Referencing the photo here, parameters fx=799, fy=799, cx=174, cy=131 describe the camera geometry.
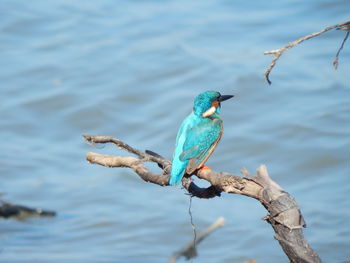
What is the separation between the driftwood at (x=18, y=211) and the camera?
282 inches

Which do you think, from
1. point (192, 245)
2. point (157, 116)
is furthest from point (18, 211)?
point (157, 116)

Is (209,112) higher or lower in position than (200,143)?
higher

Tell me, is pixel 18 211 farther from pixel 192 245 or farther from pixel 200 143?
pixel 200 143

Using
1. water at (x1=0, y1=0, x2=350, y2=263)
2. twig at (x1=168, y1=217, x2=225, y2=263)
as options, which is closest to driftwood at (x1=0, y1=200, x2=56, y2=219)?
water at (x1=0, y1=0, x2=350, y2=263)

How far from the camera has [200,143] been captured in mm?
4281

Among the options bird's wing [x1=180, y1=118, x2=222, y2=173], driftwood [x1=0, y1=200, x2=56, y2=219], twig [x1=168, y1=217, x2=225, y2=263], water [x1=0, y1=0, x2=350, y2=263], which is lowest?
bird's wing [x1=180, y1=118, x2=222, y2=173]

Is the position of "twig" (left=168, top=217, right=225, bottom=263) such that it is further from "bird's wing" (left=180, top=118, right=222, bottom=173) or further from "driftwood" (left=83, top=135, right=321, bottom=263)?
"driftwood" (left=83, top=135, right=321, bottom=263)

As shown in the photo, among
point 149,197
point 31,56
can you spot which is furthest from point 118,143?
point 31,56

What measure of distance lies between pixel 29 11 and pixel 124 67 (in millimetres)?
3019

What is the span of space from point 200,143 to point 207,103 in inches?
10.1

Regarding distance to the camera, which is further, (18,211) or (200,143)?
(18,211)

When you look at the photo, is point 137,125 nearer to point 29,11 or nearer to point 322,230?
point 322,230

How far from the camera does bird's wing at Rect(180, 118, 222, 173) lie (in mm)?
4129

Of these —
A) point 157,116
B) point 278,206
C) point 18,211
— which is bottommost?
point 278,206
